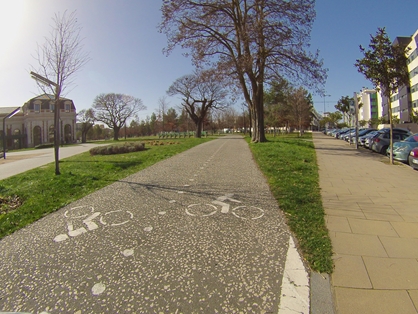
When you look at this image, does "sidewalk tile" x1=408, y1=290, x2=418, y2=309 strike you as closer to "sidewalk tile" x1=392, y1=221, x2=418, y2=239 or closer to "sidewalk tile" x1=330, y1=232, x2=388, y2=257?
"sidewalk tile" x1=330, y1=232, x2=388, y2=257

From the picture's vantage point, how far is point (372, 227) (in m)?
4.04

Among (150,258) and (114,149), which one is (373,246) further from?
(114,149)

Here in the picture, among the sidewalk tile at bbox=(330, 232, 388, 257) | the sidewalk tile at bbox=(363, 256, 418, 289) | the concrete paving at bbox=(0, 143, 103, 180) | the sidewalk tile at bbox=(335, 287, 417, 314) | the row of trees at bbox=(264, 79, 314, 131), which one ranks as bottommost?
the sidewalk tile at bbox=(335, 287, 417, 314)

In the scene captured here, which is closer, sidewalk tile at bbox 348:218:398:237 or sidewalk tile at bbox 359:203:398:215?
sidewalk tile at bbox 348:218:398:237

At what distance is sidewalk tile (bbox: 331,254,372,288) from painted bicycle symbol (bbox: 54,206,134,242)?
3.13 metres

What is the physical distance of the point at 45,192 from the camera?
665 centimetres

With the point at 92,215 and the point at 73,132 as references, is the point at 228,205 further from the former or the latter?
the point at 73,132

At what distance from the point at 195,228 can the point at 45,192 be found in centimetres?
484

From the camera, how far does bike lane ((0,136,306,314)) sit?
234 centimetres

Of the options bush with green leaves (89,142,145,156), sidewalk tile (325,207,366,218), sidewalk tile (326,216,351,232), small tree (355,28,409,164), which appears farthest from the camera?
bush with green leaves (89,142,145,156)

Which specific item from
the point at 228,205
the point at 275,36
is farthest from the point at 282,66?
the point at 228,205

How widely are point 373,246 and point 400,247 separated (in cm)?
34

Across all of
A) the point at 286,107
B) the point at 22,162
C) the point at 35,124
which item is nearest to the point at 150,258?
the point at 22,162

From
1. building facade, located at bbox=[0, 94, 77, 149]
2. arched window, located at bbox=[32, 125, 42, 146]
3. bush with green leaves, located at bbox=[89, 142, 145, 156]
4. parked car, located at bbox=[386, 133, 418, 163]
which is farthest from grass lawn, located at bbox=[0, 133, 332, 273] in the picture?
arched window, located at bbox=[32, 125, 42, 146]
